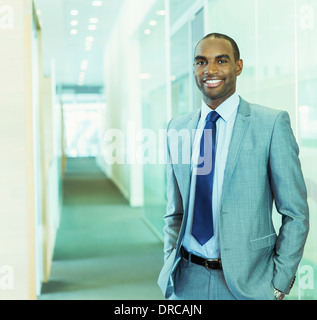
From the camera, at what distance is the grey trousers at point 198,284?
161 cm

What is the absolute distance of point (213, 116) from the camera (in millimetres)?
1667

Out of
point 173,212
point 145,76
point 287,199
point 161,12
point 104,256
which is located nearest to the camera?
point 287,199

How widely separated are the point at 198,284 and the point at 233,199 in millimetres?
336

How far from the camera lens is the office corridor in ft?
12.8

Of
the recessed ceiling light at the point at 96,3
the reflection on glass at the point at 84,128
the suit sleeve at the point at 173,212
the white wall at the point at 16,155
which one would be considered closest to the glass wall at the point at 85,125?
the reflection on glass at the point at 84,128

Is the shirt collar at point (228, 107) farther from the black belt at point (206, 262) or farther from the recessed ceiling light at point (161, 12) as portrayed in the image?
the recessed ceiling light at point (161, 12)

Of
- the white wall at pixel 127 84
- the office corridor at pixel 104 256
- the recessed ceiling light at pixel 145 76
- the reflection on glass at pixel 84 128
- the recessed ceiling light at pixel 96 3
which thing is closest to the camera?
the office corridor at pixel 104 256

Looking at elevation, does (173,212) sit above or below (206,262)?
above

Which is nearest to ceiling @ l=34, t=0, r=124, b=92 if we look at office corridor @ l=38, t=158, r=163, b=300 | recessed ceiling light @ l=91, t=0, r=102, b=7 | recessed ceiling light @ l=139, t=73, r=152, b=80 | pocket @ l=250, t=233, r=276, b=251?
recessed ceiling light @ l=91, t=0, r=102, b=7

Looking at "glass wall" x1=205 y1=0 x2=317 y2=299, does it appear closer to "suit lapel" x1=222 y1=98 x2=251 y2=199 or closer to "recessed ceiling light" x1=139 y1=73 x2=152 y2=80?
"suit lapel" x1=222 y1=98 x2=251 y2=199

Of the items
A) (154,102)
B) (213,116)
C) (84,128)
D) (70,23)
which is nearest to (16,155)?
(213,116)

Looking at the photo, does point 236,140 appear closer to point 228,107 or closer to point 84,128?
point 228,107

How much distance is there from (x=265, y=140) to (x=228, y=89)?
0.78 ft

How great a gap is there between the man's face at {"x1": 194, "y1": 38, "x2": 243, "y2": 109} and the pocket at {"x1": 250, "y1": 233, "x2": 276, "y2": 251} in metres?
0.51
